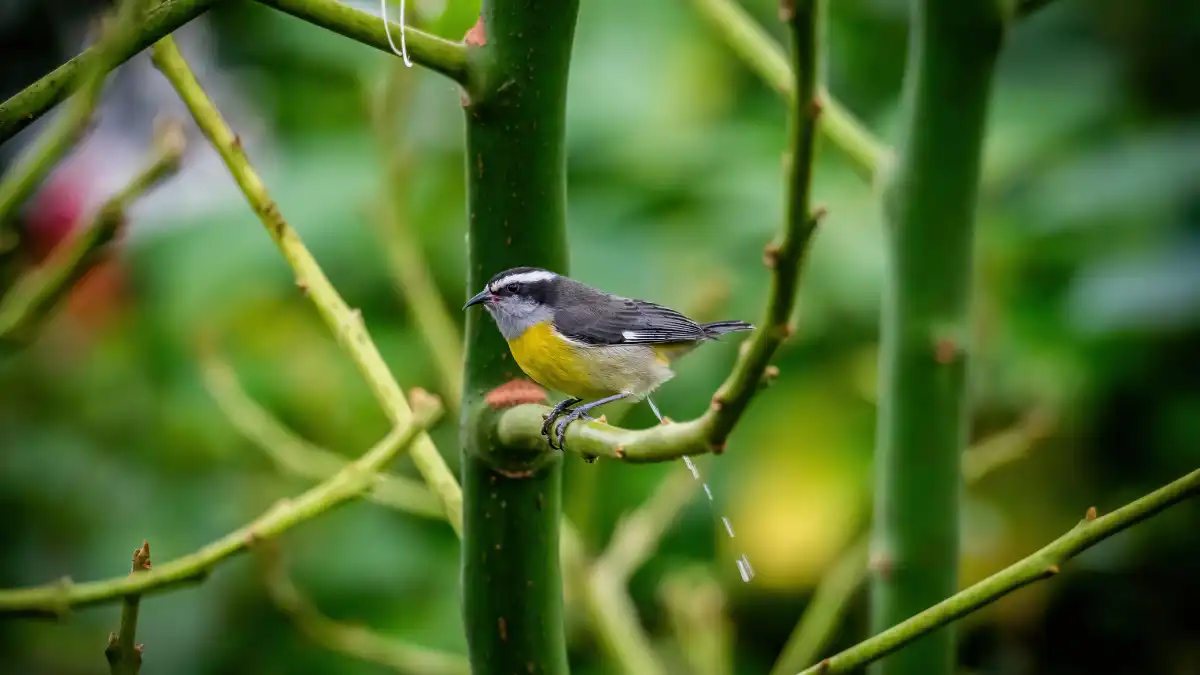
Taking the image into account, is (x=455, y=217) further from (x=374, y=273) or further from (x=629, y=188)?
(x=629, y=188)

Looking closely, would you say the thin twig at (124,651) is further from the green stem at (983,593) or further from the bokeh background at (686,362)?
the bokeh background at (686,362)

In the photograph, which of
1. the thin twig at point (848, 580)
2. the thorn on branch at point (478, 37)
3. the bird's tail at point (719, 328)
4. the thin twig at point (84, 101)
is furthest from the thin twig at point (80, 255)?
the thin twig at point (848, 580)

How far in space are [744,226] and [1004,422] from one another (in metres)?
0.58

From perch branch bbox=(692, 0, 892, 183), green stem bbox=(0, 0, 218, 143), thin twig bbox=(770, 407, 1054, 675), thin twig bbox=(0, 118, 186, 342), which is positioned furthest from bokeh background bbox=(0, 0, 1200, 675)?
green stem bbox=(0, 0, 218, 143)

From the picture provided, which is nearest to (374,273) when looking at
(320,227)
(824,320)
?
(320,227)

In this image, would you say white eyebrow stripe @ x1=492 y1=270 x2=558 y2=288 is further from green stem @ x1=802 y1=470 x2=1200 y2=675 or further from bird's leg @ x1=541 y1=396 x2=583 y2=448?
green stem @ x1=802 y1=470 x2=1200 y2=675

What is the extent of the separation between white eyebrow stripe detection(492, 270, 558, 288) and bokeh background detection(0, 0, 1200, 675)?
1.01 meters

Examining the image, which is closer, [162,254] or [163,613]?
[163,613]

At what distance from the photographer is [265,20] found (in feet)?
7.56

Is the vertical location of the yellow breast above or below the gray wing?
below

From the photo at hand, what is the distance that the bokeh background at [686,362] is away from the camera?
1.93 m

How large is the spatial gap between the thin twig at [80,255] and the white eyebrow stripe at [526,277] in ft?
0.97

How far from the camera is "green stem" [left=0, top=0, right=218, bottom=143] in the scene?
1.94 ft

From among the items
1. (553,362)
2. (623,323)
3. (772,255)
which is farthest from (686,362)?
(772,255)
